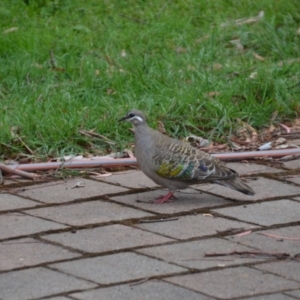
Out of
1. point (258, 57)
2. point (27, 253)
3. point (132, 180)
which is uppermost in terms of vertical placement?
point (27, 253)

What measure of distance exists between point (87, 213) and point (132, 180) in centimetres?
84

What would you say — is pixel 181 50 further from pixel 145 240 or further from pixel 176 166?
pixel 145 240

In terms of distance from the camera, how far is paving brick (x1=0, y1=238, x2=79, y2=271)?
190 inches

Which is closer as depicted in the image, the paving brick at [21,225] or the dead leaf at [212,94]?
the paving brick at [21,225]

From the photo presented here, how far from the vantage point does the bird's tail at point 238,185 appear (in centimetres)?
593

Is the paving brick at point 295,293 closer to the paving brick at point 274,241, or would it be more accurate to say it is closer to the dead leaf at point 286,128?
the paving brick at point 274,241

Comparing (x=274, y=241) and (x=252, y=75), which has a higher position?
(x=274, y=241)

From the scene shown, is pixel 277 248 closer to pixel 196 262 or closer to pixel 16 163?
pixel 196 262

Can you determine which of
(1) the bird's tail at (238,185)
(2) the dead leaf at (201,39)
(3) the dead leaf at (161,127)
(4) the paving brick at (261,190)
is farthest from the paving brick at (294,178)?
(2) the dead leaf at (201,39)

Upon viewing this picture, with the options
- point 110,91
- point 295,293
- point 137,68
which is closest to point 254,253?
point 295,293

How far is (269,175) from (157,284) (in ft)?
7.53

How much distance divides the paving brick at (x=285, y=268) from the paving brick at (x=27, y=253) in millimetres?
1001

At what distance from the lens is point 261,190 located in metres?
6.27

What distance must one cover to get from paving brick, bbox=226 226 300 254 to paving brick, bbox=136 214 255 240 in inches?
5.8
